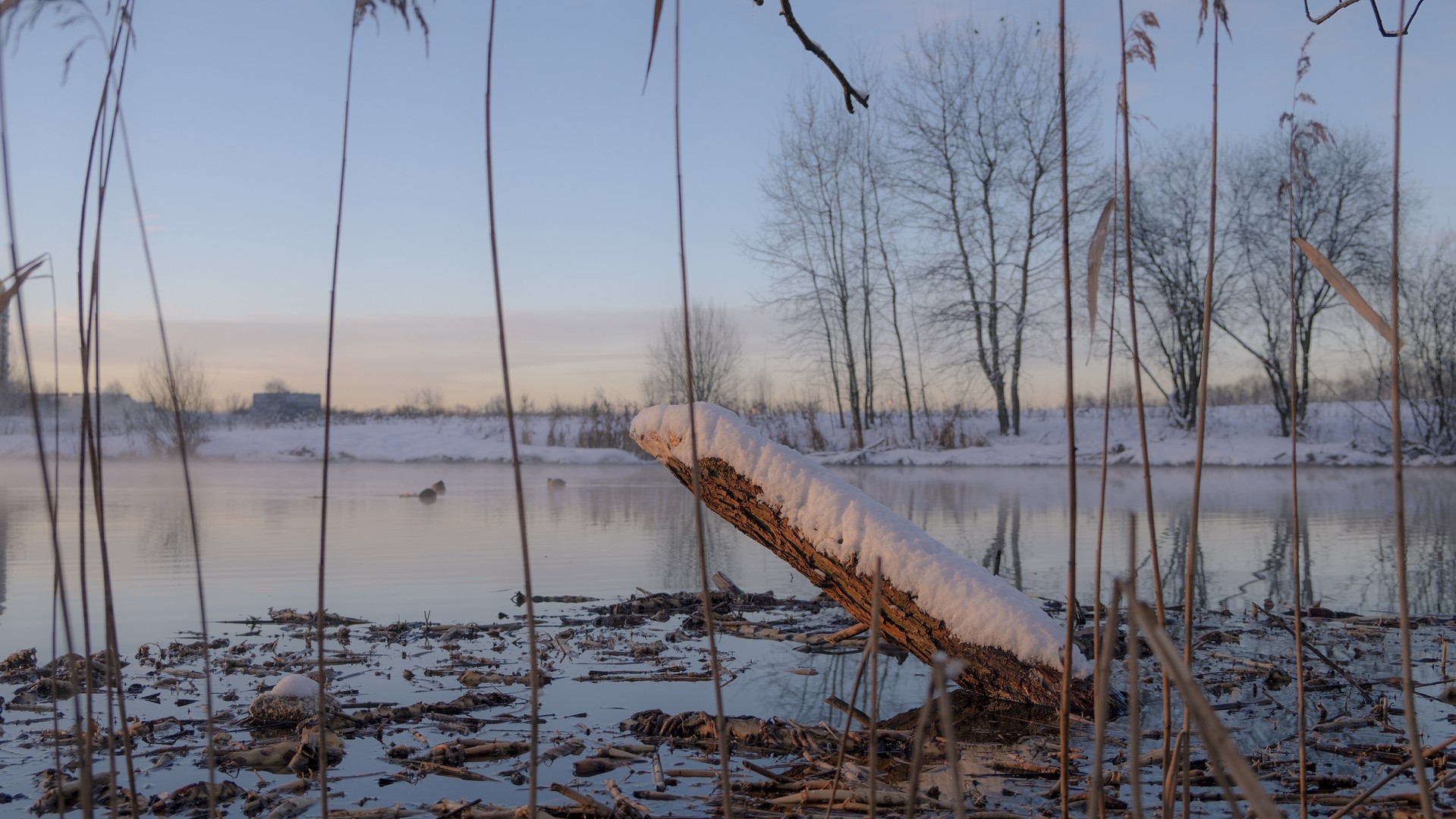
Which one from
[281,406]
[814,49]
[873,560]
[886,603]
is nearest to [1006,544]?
[886,603]

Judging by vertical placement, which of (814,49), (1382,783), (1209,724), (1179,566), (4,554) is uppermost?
(814,49)

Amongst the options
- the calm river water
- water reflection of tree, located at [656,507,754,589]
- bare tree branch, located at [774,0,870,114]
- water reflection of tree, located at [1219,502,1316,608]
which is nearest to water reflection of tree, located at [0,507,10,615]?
the calm river water

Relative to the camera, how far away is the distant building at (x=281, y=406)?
27438mm

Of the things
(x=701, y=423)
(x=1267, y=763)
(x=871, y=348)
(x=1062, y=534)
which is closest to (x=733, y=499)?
(x=701, y=423)

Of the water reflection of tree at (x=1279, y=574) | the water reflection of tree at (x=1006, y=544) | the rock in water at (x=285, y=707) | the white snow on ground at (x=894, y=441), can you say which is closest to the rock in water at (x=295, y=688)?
the rock in water at (x=285, y=707)

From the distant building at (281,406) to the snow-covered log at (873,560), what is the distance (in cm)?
2693

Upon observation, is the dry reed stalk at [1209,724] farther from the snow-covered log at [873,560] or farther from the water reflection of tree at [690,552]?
the water reflection of tree at [690,552]

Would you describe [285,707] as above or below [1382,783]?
below

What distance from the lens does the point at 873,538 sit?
2.66m

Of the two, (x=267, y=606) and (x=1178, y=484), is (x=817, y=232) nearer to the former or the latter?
(x=1178, y=484)

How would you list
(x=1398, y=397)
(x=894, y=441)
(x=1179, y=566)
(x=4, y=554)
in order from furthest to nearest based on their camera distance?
1. (x=894, y=441)
2. (x=4, y=554)
3. (x=1179, y=566)
4. (x=1398, y=397)

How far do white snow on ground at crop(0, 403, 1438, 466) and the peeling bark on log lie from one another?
495 inches

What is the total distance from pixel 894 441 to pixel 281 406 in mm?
18877

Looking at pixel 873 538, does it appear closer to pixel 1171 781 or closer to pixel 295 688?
pixel 1171 781
